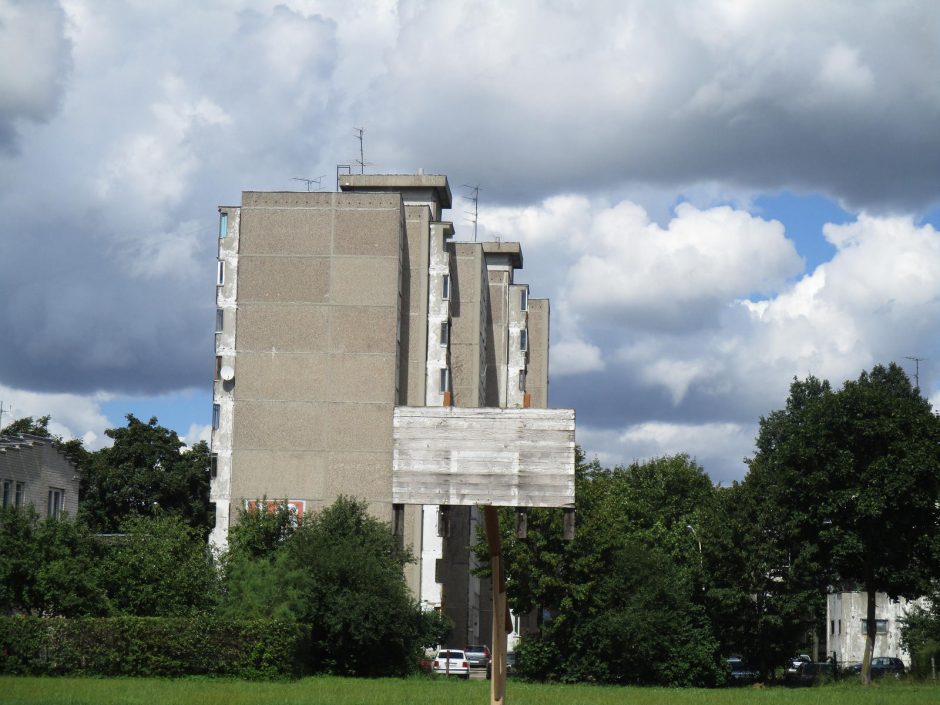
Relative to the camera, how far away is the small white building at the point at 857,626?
12044 centimetres

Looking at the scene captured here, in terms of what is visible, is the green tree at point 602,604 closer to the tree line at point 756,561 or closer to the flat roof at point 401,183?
the tree line at point 756,561

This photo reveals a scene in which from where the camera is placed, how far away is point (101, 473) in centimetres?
11531

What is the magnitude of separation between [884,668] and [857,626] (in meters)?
37.9

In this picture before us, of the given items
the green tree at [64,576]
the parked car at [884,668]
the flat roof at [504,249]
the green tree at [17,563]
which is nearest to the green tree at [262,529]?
the green tree at [64,576]

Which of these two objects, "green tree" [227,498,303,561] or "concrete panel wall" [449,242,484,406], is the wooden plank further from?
"concrete panel wall" [449,242,484,406]

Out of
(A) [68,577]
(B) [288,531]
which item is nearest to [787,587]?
(B) [288,531]

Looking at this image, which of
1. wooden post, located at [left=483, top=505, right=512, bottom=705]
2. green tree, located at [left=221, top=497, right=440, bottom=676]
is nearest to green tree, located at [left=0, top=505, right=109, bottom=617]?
green tree, located at [left=221, top=497, right=440, bottom=676]

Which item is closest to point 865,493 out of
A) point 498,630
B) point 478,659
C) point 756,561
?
point 756,561

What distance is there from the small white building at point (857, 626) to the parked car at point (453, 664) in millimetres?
48948

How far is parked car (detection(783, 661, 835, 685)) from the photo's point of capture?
7312 cm

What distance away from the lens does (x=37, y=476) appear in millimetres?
76562

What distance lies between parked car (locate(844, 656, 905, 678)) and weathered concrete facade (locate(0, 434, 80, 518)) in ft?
156

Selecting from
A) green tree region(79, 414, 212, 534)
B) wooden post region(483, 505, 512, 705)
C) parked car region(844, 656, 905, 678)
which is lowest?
parked car region(844, 656, 905, 678)

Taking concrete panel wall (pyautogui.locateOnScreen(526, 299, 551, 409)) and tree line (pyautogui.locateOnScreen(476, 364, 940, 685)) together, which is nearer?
tree line (pyautogui.locateOnScreen(476, 364, 940, 685))
